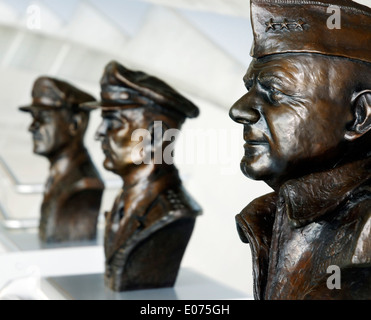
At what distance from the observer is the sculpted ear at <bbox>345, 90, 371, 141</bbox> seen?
6.98 feet

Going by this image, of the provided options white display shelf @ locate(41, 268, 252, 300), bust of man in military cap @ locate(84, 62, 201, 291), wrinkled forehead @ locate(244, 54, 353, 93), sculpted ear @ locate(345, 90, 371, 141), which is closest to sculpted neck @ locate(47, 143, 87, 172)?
white display shelf @ locate(41, 268, 252, 300)

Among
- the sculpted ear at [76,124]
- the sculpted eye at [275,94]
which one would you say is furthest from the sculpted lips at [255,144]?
the sculpted ear at [76,124]

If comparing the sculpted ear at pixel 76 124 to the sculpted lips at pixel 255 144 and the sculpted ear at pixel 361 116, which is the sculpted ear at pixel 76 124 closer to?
the sculpted lips at pixel 255 144

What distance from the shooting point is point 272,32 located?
221 centimetres

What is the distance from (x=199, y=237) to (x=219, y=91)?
1.15m

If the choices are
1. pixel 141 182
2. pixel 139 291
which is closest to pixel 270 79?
pixel 141 182

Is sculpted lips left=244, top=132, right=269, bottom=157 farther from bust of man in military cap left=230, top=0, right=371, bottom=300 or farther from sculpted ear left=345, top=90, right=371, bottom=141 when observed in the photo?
sculpted ear left=345, top=90, right=371, bottom=141

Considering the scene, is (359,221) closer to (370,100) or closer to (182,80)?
(370,100)

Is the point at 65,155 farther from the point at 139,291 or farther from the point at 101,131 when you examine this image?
the point at 139,291

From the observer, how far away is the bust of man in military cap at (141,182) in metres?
3.55
